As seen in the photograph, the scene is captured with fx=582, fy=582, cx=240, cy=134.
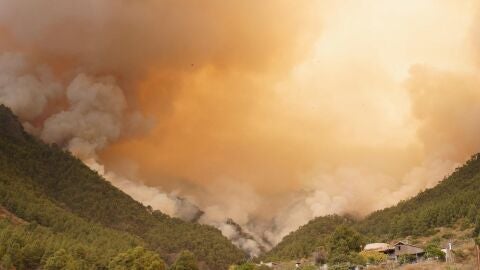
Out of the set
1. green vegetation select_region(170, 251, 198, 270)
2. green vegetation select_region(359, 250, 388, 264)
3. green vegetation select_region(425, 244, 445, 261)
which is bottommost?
green vegetation select_region(425, 244, 445, 261)

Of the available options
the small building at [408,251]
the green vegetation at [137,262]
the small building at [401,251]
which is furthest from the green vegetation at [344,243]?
the green vegetation at [137,262]

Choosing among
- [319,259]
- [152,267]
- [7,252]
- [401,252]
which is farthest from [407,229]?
[7,252]

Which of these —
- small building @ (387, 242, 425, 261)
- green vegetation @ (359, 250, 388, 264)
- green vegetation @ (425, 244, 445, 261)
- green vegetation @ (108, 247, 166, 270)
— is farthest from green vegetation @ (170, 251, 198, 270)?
green vegetation @ (425, 244, 445, 261)

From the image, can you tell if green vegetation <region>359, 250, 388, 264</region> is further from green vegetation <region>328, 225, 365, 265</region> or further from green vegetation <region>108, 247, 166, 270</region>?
green vegetation <region>108, 247, 166, 270</region>

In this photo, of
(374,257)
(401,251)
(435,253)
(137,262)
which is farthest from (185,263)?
(435,253)

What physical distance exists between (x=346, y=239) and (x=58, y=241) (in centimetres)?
7903

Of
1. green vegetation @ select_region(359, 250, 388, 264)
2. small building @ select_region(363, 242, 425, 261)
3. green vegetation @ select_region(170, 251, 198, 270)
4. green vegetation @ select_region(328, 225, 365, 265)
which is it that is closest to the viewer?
green vegetation @ select_region(359, 250, 388, 264)

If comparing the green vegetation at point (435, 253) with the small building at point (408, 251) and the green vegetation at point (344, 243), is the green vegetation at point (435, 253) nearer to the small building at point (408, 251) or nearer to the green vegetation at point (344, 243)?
the small building at point (408, 251)

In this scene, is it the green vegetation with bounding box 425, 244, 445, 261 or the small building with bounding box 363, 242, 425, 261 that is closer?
the green vegetation with bounding box 425, 244, 445, 261

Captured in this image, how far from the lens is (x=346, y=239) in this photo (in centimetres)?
13525

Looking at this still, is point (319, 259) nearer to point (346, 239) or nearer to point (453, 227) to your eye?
point (346, 239)

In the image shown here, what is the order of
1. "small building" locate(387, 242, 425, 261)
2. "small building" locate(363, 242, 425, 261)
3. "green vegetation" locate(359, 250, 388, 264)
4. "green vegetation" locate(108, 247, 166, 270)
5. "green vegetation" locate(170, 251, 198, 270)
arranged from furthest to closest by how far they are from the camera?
"green vegetation" locate(170, 251, 198, 270)
"green vegetation" locate(108, 247, 166, 270)
"small building" locate(363, 242, 425, 261)
"small building" locate(387, 242, 425, 261)
"green vegetation" locate(359, 250, 388, 264)

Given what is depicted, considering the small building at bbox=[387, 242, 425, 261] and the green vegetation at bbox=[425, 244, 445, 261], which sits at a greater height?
the small building at bbox=[387, 242, 425, 261]

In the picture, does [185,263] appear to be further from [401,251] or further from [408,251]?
[408,251]
